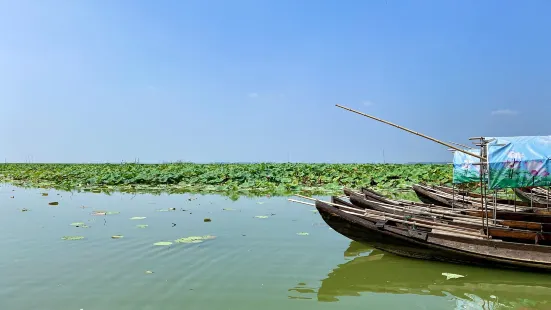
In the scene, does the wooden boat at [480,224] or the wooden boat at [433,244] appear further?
the wooden boat at [480,224]

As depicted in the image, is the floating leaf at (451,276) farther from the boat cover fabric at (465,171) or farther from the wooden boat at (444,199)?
the boat cover fabric at (465,171)

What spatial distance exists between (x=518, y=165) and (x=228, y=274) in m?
3.60

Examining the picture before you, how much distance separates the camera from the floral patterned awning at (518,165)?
16.6 ft

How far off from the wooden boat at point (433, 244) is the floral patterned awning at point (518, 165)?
29.2 inches

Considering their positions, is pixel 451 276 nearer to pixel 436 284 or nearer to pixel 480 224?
pixel 436 284

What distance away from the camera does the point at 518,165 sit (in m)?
5.05

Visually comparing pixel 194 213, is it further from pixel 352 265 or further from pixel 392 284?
pixel 392 284

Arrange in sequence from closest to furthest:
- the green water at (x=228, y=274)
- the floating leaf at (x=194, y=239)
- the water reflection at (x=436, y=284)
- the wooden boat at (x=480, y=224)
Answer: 1. the green water at (x=228, y=274)
2. the water reflection at (x=436, y=284)
3. the wooden boat at (x=480, y=224)
4. the floating leaf at (x=194, y=239)

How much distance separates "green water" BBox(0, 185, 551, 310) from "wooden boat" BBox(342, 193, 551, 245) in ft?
1.87

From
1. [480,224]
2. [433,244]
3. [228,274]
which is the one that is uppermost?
[480,224]

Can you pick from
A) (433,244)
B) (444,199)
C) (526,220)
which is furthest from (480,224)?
(444,199)

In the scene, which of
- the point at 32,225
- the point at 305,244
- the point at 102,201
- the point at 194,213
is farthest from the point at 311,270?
the point at 102,201

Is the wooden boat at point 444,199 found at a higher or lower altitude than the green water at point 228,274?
higher

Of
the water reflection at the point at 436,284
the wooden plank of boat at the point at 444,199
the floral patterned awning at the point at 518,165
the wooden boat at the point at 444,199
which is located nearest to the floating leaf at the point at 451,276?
the water reflection at the point at 436,284
